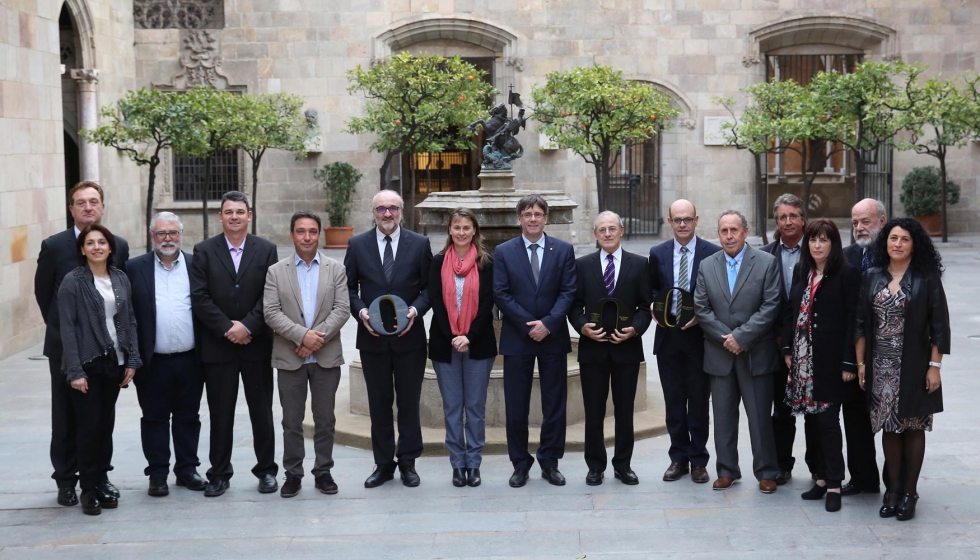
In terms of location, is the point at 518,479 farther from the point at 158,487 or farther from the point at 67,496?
the point at 67,496

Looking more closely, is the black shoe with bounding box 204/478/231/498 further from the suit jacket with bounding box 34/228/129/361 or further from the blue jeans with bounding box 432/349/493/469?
the blue jeans with bounding box 432/349/493/469

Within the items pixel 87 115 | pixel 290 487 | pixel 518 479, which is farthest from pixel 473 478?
pixel 87 115

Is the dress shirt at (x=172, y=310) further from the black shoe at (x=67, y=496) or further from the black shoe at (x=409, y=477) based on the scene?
the black shoe at (x=409, y=477)

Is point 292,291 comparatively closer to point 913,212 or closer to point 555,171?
point 555,171

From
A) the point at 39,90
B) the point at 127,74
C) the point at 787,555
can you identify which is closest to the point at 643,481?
the point at 787,555

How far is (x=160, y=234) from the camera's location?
6.62 metres

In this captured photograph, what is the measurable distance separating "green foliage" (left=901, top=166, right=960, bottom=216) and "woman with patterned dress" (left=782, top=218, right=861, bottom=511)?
61.0 feet

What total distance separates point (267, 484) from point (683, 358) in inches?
105

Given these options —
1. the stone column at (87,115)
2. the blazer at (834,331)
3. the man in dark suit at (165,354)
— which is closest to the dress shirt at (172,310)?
the man in dark suit at (165,354)

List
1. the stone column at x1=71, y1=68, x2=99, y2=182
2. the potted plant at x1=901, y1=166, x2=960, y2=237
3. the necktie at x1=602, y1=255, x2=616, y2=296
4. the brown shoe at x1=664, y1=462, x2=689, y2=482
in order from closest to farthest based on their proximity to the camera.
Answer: the necktie at x1=602, y1=255, x2=616, y2=296 → the brown shoe at x1=664, y1=462, x2=689, y2=482 → the stone column at x1=71, y1=68, x2=99, y2=182 → the potted plant at x1=901, y1=166, x2=960, y2=237

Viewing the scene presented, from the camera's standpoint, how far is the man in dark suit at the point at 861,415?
646cm

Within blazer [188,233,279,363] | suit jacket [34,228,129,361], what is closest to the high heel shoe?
blazer [188,233,279,363]

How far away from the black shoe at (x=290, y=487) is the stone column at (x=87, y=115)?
51.9ft

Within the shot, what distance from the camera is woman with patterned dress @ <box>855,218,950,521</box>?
601 centimetres
